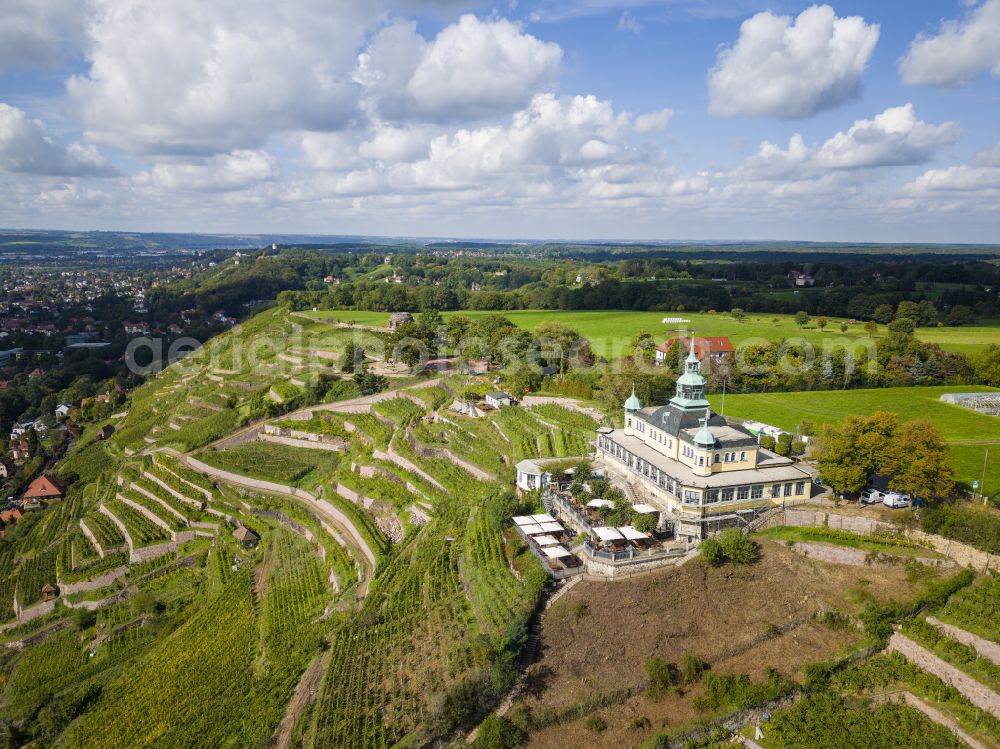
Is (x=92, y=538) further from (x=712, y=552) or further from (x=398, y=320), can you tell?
(x=398, y=320)

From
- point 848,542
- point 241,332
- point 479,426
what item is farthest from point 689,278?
point 848,542

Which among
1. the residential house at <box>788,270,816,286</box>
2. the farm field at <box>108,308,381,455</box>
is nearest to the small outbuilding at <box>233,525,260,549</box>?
the farm field at <box>108,308,381,455</box>

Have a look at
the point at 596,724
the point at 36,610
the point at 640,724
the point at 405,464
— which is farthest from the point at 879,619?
the point at 36,610

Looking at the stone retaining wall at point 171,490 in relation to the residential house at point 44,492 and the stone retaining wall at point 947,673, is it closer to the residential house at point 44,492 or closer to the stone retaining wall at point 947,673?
the residential house at point 44,492

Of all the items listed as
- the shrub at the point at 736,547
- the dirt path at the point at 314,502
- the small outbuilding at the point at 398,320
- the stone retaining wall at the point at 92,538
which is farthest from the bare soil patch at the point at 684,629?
the small outbuilding at the point at 398,320

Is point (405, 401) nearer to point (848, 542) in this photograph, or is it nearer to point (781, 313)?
point (848, 542)

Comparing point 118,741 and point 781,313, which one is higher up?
point 781,313
